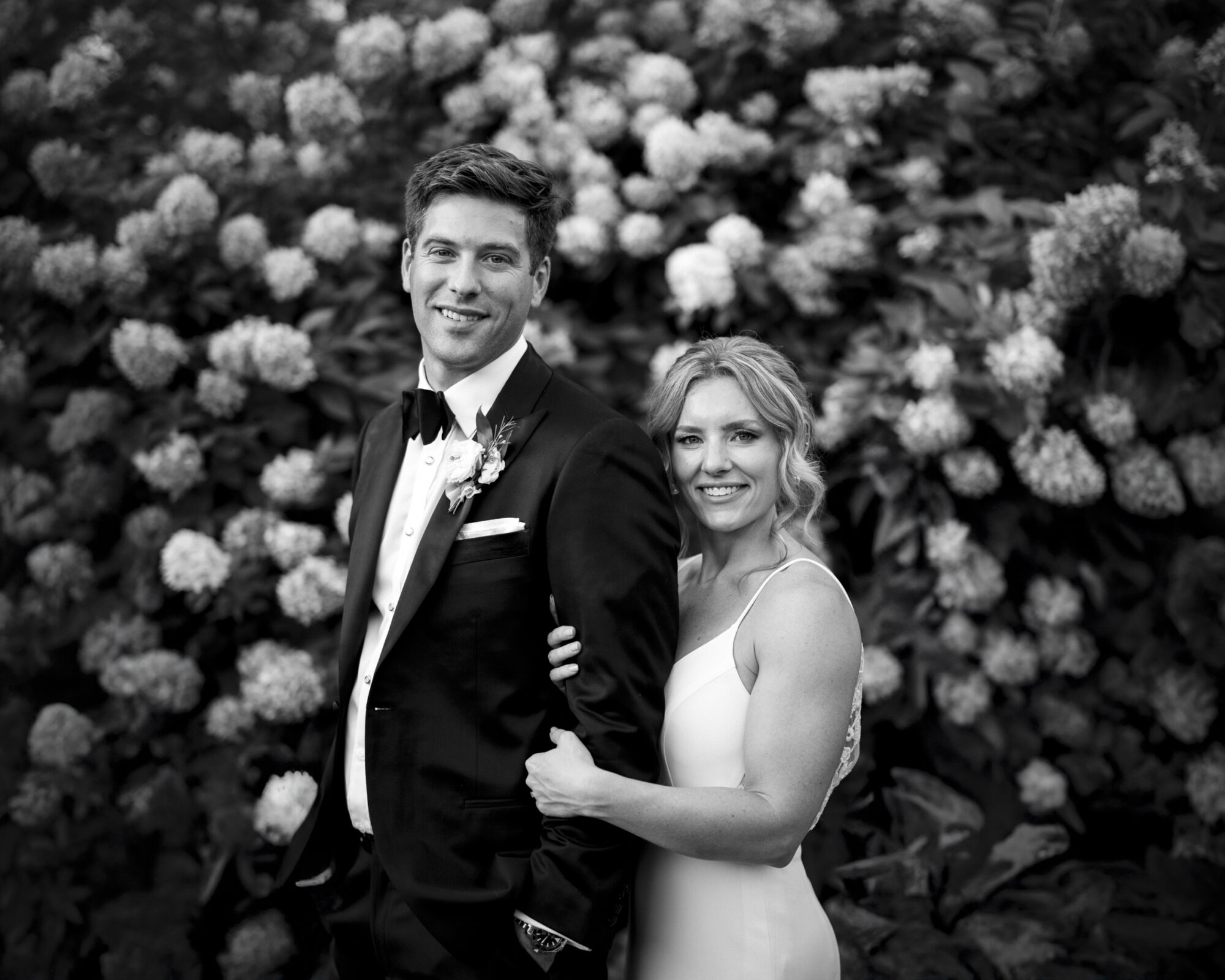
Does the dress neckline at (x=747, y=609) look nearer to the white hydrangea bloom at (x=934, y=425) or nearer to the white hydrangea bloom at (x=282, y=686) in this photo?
the white hydrangea bloom at (x=934, y=425)

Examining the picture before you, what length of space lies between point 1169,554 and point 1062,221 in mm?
1033

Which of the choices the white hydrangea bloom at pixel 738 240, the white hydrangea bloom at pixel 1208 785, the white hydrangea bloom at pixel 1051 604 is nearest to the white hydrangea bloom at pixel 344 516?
the white hydrangea bloom at pixel 738 240

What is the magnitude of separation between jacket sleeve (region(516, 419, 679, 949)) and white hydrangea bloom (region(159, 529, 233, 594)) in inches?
54.5

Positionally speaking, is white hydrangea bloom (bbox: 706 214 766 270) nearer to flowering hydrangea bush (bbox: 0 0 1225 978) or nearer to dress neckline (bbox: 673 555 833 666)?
flowering hydrangea bush (bbox: 0 0 1225 978)

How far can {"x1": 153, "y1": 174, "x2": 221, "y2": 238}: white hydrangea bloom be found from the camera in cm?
291

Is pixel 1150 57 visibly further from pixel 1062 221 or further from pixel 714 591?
pixel 714 591

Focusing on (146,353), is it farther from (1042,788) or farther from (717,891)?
(1042,788)

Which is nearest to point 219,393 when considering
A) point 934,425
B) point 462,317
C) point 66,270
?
point 66,270

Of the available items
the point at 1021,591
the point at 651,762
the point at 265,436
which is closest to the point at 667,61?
the point at 265,436

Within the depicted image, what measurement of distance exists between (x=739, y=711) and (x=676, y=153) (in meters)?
2.10

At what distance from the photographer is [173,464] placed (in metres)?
2.76

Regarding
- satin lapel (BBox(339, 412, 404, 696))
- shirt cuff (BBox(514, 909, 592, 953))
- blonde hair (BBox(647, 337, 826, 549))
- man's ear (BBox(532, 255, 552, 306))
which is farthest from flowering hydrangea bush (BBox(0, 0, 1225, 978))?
shirt cuff (BBox(514, 909, 592, 953))

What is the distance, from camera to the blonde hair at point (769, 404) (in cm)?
190

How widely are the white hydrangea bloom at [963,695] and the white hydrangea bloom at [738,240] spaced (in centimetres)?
138
